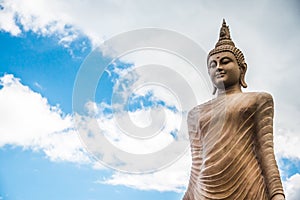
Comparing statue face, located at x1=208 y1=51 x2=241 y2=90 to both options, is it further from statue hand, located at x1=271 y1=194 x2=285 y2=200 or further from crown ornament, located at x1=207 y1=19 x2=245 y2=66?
statue hand, located at x1=271 y1=194 x2=285 y2=200

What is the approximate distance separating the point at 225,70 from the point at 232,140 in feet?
4.61

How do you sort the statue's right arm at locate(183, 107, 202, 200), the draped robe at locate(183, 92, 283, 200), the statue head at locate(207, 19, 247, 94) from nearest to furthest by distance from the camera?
the draped robe at locate(183, 92, 283, 200) → the statue's right arm at locate(183, 107, 202, 200) → the statue head at locate(207, 19, 247, 94)

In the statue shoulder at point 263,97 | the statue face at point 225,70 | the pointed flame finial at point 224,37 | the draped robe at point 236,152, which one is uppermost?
the pointed flame finial at point 224,37

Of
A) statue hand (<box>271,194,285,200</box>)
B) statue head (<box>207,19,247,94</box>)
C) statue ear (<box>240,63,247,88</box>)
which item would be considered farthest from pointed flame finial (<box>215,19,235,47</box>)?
statue hand (<box>271,194,285,200</box>)

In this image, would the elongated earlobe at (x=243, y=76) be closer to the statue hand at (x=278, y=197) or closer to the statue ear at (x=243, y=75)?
the statue ear at (x=243, y=75)

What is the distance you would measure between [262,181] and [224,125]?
3.70 feet

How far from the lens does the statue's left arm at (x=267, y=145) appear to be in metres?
6.93

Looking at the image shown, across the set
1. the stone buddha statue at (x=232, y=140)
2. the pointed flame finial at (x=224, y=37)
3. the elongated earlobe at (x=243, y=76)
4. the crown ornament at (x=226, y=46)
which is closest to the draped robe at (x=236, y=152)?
the stone buddha statue at (x=232, y=140)

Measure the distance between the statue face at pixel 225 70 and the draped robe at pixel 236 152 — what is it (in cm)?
29

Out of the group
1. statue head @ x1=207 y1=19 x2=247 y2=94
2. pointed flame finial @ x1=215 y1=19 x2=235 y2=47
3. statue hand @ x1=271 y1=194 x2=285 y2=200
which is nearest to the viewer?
statue hand @ x1=271 y1=194 x2=285 y2=200

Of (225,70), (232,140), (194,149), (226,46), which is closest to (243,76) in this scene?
(225,70)

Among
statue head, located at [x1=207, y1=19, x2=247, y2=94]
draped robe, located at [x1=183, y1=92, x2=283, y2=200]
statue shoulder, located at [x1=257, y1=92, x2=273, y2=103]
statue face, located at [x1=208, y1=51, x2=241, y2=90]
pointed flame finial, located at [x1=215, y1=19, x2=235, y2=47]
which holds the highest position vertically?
pointed flame finial, located at [x1=215, y1=19, x2=235, y2=47]

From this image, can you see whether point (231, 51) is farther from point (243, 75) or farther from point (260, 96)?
point (260, 96)

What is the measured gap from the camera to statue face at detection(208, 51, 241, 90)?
26.4ft
